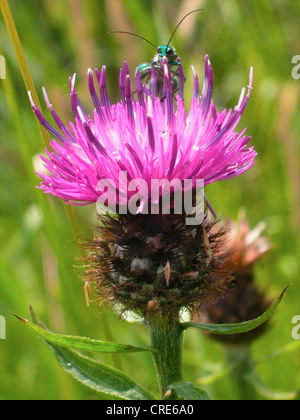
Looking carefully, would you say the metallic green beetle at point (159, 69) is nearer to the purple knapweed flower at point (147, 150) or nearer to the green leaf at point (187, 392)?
the purple knapweed flower at point (147, 150)

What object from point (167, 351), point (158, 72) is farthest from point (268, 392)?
point (158, 72)

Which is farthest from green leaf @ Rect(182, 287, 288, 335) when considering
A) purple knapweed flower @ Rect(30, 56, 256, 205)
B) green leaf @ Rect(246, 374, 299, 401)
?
green leaf @ Rect(246, 374, 299, 401)

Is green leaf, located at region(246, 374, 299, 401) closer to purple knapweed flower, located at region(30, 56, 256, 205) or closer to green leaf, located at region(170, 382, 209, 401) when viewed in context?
green leaf, located at region(170, 382, 209, 401)

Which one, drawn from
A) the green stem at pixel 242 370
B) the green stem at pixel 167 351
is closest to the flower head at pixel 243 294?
the green stem at pixel 242 370

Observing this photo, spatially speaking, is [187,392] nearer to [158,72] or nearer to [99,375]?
[99,375]

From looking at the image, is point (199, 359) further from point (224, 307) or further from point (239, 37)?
point (239, 37)

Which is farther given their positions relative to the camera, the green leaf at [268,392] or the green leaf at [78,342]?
the green leaf at [268,392]

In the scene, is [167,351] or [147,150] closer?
[147,150]
